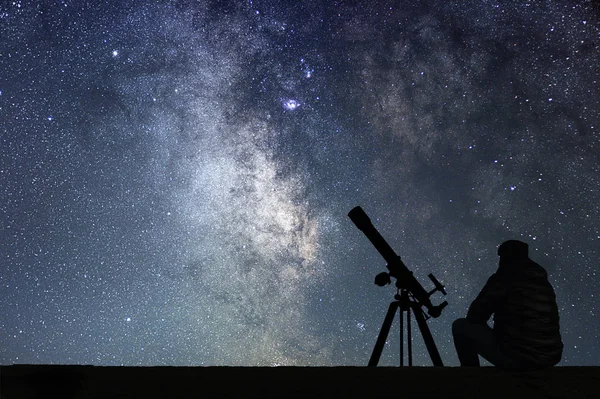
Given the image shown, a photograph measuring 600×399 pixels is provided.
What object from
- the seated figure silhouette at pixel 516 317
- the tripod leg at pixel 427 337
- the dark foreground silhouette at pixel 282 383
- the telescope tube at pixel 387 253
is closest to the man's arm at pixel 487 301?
the seated figure silhouette at pixel 516 317

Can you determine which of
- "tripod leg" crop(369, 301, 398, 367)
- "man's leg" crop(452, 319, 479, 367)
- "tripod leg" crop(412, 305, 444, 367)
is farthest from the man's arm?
"tripod leg" crop(412, 305, 444, 367)

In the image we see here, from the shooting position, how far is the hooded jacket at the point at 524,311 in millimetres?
3637

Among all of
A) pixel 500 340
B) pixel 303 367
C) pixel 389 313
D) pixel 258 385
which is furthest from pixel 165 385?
pixel 389 313

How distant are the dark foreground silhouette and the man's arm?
745mm

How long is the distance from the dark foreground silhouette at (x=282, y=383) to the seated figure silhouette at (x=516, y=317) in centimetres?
31

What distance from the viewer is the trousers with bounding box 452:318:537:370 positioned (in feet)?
12.3

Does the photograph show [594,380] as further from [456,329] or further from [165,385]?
[165,385]

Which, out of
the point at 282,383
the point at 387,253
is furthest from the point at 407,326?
the point at 282,383

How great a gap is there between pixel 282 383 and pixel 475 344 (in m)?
2.33

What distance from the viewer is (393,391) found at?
2.70 m

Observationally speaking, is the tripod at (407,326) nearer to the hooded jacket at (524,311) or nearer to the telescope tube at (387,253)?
the telescope tube at (387,253)

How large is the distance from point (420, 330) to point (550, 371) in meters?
2.77

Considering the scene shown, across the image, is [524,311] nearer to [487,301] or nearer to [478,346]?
[487,301]

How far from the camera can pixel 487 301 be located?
13.1 feet
